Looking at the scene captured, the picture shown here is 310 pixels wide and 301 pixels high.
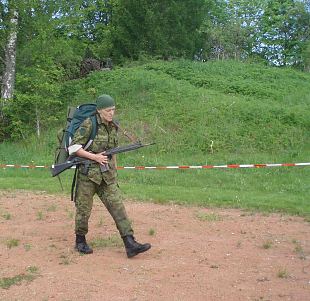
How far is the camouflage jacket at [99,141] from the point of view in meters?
5.92

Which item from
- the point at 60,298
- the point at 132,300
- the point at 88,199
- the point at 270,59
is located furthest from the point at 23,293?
the point at 270,59

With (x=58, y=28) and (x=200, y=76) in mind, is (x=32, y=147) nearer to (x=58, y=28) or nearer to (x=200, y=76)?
(x=58, y=28)

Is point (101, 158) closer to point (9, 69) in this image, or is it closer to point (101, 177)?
point (101, 177)

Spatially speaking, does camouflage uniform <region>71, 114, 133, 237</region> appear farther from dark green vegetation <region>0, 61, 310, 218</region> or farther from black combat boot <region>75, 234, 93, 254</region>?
dark green vegetation <region>0, 61, 310, 218</region>

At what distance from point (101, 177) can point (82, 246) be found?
34.0 inches

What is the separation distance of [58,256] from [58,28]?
14132 millimetres

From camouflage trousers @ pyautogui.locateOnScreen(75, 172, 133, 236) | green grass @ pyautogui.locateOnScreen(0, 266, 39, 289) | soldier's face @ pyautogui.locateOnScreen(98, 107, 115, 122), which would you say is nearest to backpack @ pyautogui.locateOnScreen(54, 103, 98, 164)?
soldier's face @ pyautogui.locateOnScreen(98, 107, 115, 122)

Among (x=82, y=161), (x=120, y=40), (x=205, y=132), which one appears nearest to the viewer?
(x=82, y=161)

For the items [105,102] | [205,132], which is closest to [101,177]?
[105,102]

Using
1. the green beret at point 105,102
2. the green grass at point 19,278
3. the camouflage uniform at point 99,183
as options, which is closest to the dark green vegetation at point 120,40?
the camouflage uniform at point 99,183

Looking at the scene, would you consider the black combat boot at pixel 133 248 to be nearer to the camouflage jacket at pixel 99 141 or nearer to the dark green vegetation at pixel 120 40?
the camouflage jacket at pixel 99 141

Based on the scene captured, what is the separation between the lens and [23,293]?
16.0ft

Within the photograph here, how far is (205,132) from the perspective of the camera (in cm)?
1583

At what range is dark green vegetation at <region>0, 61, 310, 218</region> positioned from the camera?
10705 millimetres
